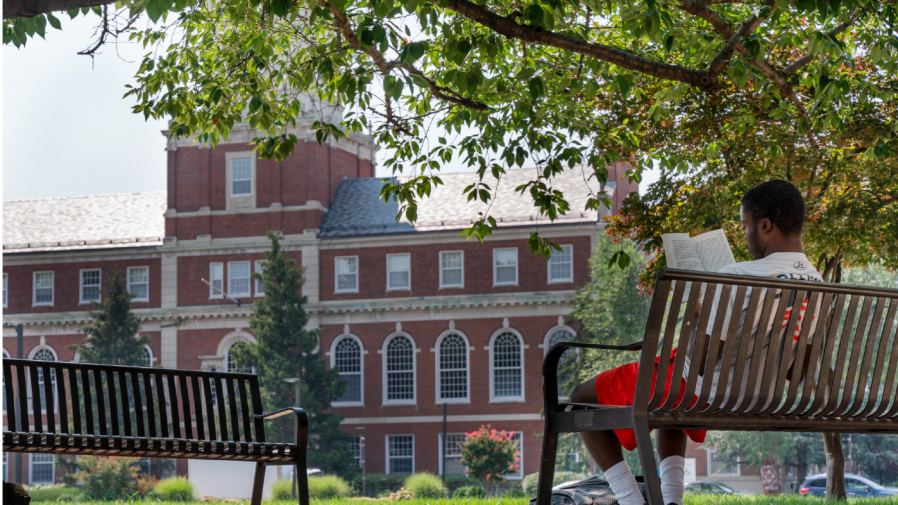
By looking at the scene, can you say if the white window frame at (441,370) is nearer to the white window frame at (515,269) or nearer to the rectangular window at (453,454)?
the rectangular window at (453,454)

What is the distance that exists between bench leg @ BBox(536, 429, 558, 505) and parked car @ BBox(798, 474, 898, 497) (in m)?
40.1

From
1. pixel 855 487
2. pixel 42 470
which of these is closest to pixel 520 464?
pixel 855 487

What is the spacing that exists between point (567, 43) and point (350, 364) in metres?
36.4

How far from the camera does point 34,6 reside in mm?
3438

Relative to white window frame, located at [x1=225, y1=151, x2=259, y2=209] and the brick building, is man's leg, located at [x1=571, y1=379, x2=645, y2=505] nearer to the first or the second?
the brick building

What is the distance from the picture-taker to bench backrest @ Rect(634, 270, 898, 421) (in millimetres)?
2543

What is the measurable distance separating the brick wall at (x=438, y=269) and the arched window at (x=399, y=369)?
7.02 ft

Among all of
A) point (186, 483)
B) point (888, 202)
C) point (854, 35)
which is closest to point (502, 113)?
point (854, 35)

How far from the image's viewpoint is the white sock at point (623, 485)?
125 inches

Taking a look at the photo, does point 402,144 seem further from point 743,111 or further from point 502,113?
point 743,111

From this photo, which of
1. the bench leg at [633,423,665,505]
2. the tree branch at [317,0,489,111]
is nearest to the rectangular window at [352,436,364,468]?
the tree branch at [317,0,489,111]

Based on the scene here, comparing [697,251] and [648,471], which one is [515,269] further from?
[648,471]

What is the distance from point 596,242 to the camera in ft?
127

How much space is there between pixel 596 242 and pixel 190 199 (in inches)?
747
